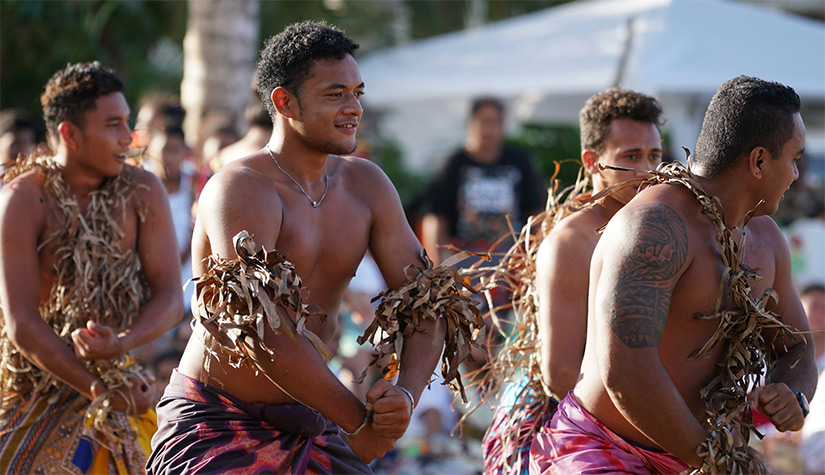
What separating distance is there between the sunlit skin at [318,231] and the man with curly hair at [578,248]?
0.70 metres

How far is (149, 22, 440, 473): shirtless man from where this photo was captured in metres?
3.30

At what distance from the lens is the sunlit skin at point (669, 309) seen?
10.2 feet

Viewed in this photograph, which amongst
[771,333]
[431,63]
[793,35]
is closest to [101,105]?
[771,333]

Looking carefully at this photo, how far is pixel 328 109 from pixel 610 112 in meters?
1.69

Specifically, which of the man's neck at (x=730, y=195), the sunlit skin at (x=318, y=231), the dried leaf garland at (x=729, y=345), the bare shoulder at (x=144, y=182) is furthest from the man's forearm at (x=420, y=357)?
the bare shoulder at (x=144, y=182)

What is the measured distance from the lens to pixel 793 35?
9773mm

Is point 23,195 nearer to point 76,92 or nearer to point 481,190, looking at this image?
point 76,92

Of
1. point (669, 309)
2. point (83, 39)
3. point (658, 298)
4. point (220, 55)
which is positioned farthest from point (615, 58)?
point (83, 39)

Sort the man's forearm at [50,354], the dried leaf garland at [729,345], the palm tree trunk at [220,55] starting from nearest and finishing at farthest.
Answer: the dried leaf garland at [729,345] → the man's forearm at [50,354] → the palm tree trunk at [220,55]

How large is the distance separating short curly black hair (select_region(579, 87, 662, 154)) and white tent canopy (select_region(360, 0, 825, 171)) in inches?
165

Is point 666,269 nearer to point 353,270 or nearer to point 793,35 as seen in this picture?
point 353,270

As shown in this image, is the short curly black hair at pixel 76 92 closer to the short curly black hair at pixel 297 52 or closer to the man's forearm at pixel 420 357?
the short curly black hair at pixel 297 52

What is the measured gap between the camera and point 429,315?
353 cm

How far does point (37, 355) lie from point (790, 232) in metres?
7.14
